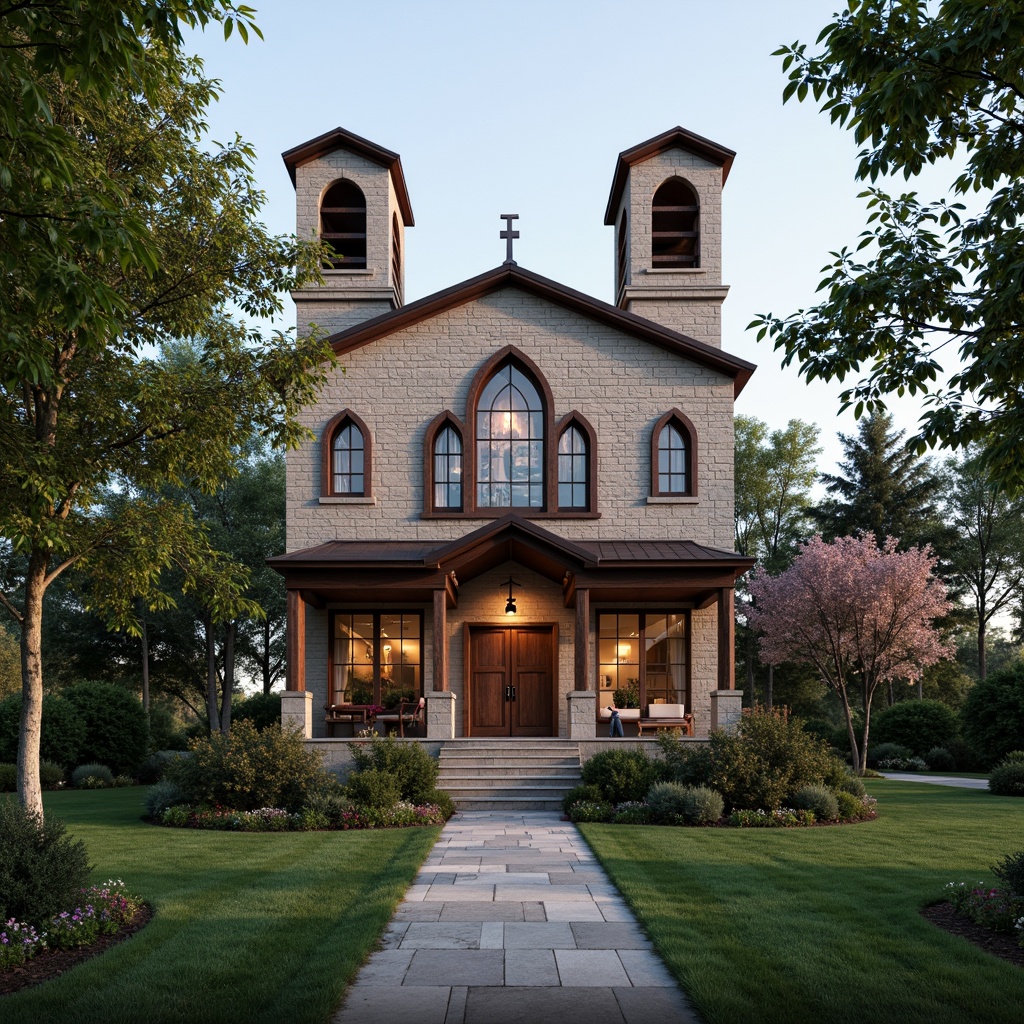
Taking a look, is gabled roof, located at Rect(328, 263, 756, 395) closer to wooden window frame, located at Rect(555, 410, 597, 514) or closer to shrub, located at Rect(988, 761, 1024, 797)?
wooden window frame, located at Rect(555, 410, 597, 514)

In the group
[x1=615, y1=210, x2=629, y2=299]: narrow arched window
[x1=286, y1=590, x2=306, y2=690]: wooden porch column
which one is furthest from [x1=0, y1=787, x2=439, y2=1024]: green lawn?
[x1=615, y1=210, x2=629, y2=299]: narrow arched window

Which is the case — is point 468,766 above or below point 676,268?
below

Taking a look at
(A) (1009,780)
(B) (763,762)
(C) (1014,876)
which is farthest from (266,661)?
(C) (1014,876)

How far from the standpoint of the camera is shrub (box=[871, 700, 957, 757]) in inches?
1125

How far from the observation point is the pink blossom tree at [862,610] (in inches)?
1064

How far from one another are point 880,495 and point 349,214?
27143mm

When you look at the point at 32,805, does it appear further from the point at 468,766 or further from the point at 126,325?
the point at 468,766

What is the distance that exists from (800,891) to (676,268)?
16164 mm

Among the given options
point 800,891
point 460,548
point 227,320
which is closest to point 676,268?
point 460,548

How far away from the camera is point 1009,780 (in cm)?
1870

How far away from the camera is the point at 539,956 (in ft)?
22.9

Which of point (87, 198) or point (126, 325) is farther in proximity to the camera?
point (126, 325)

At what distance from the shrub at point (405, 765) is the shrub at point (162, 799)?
267 cm

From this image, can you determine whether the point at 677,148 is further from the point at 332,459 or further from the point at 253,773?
the point at 253,773
